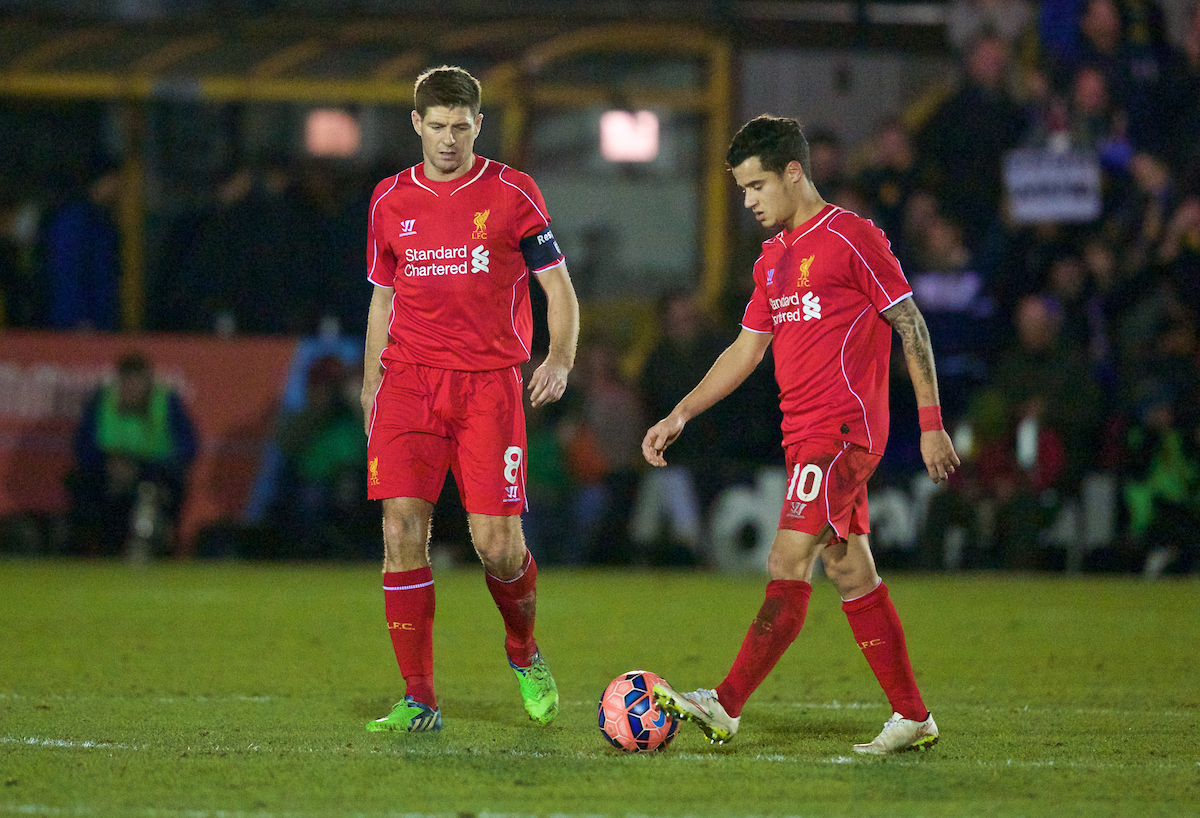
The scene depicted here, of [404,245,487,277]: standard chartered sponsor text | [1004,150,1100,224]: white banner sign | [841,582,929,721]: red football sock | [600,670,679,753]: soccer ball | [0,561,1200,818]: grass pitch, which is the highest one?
[1004,150,1100,224]: white banner sign

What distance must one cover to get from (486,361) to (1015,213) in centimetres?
858

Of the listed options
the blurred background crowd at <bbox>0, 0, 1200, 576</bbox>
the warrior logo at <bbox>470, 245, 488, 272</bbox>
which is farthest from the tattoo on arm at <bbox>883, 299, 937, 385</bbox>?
the blurred background crowd at <bbox>0, 0, 1200, 576</bbox>

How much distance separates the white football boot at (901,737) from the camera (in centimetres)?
530

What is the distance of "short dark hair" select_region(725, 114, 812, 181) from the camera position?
539 cm

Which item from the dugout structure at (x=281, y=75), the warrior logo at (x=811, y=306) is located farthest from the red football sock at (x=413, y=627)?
the dugout structure at (x=281, y=75)

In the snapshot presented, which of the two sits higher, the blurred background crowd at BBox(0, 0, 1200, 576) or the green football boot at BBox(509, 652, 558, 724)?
the blurred background crowd at BBox(0, 0, 1200, 576)

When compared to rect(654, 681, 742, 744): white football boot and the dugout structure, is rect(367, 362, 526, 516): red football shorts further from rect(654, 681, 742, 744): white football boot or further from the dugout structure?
the dugout structure

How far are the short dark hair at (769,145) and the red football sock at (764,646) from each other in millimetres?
1406

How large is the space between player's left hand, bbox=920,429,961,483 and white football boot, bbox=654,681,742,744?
3.38ft

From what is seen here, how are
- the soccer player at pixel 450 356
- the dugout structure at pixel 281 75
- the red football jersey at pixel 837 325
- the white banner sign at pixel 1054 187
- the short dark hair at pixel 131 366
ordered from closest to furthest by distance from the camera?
the red football jersey at pixel 837 325
the soccer player at pixel 450 356
the short dark hair at pixel 131 366
the white banner sign at pixel 1054 187
the dugout structure at pixel 281 75

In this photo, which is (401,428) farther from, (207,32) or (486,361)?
(207,32)

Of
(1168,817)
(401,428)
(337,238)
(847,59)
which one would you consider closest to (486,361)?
(401,428)

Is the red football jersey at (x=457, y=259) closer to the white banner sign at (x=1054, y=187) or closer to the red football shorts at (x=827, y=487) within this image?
the red football shorts at (x=827, y=487)

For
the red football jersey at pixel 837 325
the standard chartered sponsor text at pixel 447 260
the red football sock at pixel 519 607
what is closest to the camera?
the red football jersey at pixel 837 325
